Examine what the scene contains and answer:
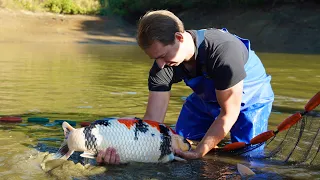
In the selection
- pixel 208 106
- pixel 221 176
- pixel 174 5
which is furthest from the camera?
pixel 174 5

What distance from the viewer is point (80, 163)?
412cm

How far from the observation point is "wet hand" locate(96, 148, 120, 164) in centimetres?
398

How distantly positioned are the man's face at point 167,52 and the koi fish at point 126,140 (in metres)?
0.57

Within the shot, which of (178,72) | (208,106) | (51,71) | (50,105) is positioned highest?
(178,72)

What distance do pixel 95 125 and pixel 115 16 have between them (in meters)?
30.1

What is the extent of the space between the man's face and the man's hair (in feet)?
0.10

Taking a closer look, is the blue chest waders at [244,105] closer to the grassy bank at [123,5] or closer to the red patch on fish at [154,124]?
the red patch on fish at [154,124]

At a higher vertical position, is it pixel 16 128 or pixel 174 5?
pixel 16 128

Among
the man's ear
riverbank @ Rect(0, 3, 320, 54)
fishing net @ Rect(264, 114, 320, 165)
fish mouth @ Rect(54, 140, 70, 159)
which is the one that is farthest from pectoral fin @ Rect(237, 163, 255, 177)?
riverbank @ Rect(0, 3, 320, 54)

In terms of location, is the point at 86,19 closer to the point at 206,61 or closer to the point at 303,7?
the point at 303,7

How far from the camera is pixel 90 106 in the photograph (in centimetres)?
707

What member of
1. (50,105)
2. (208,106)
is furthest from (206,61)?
(50,105)

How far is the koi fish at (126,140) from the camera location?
3.93 meters

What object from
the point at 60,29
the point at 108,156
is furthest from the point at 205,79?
the point at 60,29
